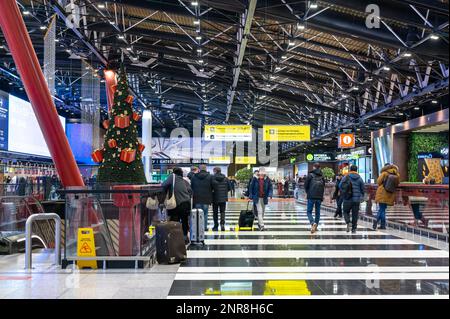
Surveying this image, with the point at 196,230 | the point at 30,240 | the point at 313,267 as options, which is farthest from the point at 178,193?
the point at 313,267

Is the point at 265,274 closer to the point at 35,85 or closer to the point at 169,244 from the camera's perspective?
the point at 169,244

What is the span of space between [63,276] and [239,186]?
105ft

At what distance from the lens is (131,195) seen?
786cm

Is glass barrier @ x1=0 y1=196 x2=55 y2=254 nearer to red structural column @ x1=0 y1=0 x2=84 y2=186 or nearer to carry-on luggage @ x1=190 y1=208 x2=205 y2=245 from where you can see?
red structural column @ x1=0 y1=0 x2=84 y2=186

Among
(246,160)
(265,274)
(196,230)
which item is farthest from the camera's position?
(246,160)

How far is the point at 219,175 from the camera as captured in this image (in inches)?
477

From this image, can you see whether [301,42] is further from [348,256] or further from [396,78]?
[348,256]

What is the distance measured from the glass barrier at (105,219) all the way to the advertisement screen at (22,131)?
1854 cm

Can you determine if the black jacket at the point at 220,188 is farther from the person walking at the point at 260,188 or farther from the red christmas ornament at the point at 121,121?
the red christmas ornament at the point at 121,121

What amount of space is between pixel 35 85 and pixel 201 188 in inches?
190

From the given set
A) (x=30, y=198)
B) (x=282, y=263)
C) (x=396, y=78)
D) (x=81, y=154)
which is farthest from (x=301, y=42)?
(x=81, y=154)

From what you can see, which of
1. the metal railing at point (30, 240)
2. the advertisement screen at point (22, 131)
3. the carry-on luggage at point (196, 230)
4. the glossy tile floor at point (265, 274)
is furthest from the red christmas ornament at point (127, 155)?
the advertisement screen at point (22, 131)

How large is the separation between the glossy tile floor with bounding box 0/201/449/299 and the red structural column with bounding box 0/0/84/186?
13.4 ft

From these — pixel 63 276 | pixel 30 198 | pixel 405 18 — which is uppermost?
pixel 405 18
